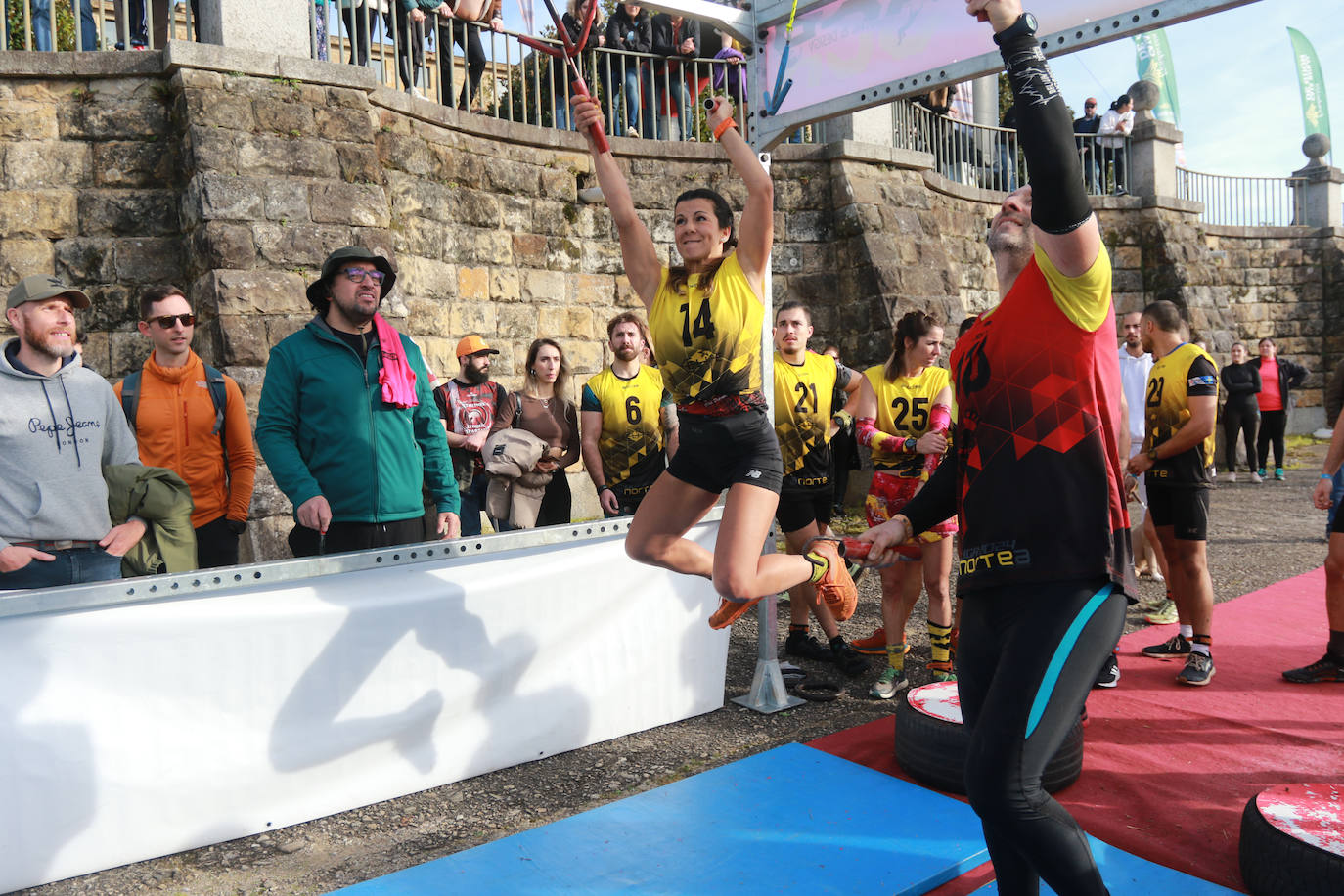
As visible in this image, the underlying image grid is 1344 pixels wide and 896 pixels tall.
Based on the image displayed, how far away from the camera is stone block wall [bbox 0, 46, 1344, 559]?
7.50 meters

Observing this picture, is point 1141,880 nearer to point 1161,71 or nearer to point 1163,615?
point 1163,615

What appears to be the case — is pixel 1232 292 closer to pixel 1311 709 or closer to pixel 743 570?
pixel 1311 709

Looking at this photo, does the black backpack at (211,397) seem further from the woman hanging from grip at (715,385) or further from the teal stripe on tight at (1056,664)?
the teal stripe on tight at (1056,664)

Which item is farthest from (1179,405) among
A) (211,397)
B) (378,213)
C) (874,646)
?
(378,213)

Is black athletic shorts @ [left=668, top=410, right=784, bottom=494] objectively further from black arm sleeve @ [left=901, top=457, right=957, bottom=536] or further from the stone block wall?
the stone block wall

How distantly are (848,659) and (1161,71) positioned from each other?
19.7 m

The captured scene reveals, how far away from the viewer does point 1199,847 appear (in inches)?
126

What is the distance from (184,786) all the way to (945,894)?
2558mm

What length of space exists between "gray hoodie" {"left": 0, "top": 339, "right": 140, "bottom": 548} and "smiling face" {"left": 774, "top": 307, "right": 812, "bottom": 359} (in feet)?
11.6

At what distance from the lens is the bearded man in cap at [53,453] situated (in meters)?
3.59

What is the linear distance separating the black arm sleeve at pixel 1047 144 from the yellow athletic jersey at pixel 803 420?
11.5 feet

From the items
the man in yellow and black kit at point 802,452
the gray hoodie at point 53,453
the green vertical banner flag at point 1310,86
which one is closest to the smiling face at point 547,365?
the man in yellow and black kit at point 802,452

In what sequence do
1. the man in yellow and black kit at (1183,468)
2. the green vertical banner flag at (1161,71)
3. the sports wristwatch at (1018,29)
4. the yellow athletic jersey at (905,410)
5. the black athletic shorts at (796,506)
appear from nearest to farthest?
the sports wristwatch at (1018,29) → the yellow athletic jersey at (905,410) → the man in yellow and black kit at (1183,468) → the black athletic shorts at (796,506) → the green vertical banner flag at (1161,71)

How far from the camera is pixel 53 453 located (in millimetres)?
3662
